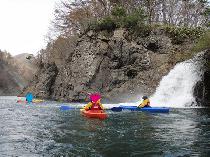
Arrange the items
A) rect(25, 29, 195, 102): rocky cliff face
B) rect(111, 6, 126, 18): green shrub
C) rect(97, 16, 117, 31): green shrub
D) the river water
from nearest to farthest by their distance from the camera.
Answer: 1. the river water
2. rect(25, 29, 195, 102): rocky cliff face
3. rect(97, 16, 117, 31): green shrub
4. rect(111, 6, 126, 18): green shrub

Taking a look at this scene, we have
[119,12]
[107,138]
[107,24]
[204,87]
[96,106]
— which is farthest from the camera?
[119,12]

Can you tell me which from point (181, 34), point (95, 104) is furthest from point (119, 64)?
point (95, 104)

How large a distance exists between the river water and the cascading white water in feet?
46.4

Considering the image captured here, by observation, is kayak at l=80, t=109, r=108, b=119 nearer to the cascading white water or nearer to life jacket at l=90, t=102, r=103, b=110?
life jacket at l=90, t=102, r=103, b=110

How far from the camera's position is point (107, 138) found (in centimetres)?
1580

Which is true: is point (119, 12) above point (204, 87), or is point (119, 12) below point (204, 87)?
above

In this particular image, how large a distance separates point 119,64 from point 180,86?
1122cm

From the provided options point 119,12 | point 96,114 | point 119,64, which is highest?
point 119,12

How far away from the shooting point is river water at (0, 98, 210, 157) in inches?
520

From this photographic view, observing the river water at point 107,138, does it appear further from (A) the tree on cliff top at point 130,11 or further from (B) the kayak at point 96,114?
(A) the tree on cliff top at point 130,11

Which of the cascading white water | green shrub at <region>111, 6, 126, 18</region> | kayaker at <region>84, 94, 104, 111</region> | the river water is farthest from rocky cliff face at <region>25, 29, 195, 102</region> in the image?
the river water

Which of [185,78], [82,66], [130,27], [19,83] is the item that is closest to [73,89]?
[82,66]

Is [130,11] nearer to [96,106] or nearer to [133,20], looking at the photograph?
[133,20]

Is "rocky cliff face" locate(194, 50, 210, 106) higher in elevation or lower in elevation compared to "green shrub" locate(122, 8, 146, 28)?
lower
